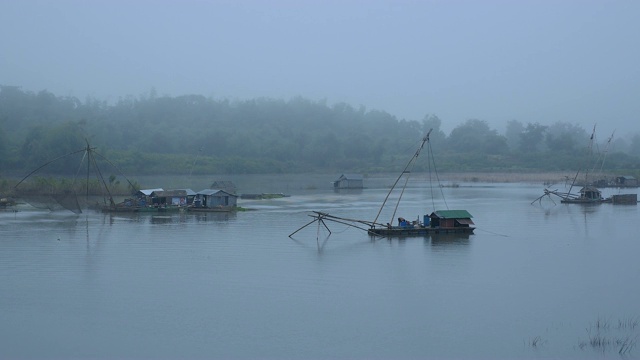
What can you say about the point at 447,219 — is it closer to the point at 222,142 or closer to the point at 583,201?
the point at 583,201

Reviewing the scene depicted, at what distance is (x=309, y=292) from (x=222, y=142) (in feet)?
173

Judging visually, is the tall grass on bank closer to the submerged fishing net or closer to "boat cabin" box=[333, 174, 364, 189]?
the submerged fishing net

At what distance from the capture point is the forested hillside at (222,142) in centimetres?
4778

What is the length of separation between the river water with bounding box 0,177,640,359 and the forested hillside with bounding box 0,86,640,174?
89.7 ft

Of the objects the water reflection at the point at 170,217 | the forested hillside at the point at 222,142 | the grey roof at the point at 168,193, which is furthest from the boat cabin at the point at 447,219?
the forested hillside at the point at 222,142

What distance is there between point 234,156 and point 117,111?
24.7 metres

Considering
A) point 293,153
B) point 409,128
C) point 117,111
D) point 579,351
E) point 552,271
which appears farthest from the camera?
point 409,128

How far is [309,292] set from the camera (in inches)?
479

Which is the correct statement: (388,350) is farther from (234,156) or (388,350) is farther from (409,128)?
(409,128)

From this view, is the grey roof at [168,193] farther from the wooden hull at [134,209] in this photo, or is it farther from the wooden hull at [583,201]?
the wooden hull at [583,201]

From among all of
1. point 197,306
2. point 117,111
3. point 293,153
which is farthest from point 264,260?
point 117,111

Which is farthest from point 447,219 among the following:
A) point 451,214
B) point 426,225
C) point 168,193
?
point 168,193

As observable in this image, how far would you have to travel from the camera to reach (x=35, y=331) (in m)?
9.87

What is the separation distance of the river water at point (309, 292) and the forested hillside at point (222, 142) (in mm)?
27328
